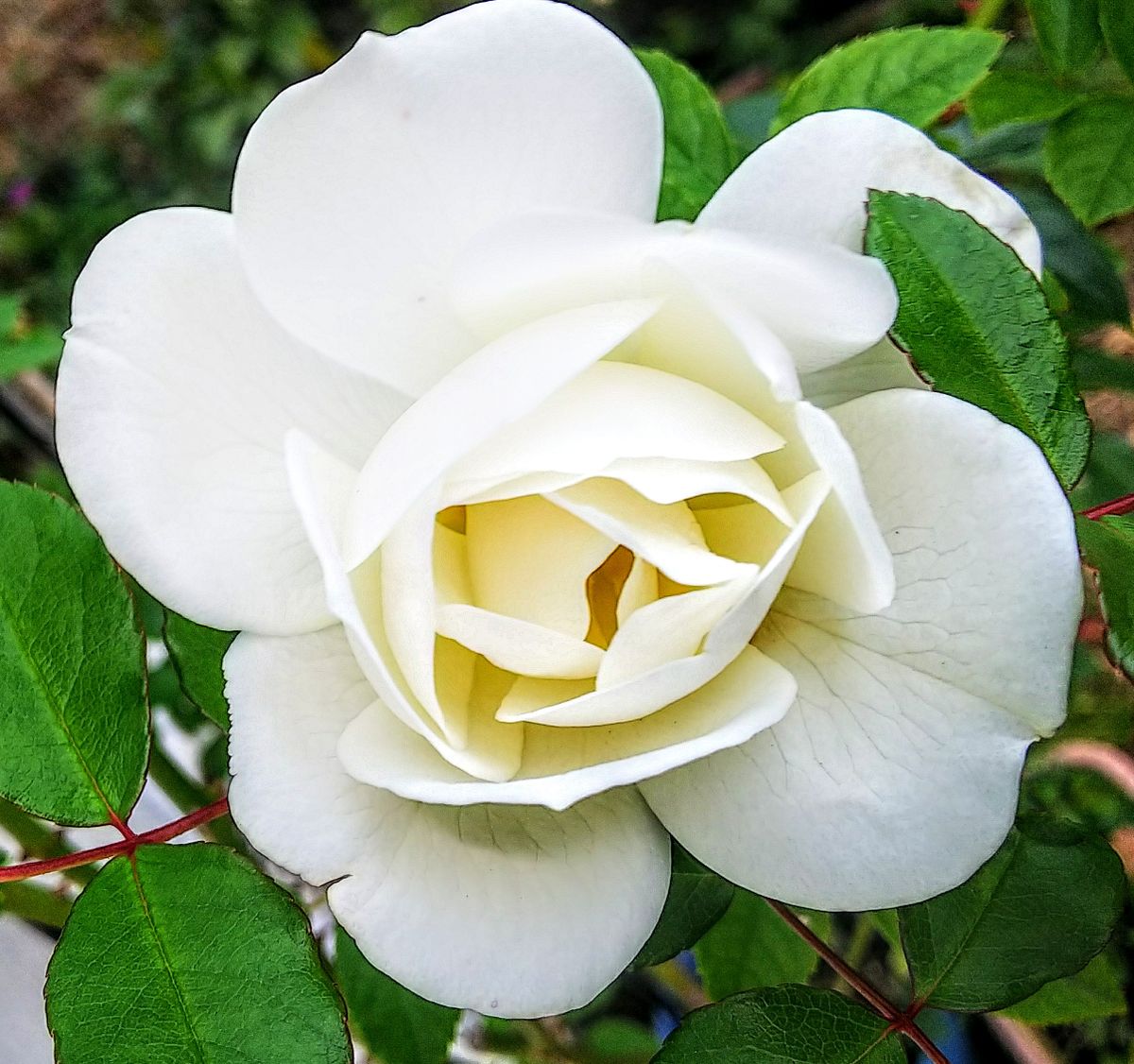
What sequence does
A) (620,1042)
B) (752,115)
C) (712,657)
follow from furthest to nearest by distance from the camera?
(620,1042), (752,115), (712,657)

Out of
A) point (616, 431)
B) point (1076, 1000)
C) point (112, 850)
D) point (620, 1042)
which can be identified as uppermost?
point (616, 431)

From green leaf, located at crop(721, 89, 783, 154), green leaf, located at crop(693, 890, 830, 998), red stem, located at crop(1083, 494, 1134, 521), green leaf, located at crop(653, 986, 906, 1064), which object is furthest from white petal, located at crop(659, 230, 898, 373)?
green leaf, located at crop(721, 89, 783, 154)

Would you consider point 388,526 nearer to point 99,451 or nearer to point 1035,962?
point 99,451

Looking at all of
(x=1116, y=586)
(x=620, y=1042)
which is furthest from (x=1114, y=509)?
(x=620, y=1042)

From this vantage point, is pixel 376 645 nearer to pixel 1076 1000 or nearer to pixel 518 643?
pixel 518 643

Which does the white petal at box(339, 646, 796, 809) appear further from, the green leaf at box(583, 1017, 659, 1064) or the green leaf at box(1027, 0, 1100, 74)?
the green leaf at box(583, 1017, 659, 1064)

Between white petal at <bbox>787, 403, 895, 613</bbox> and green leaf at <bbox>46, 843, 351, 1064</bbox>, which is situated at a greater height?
white petal at <bbox>787, 403, 895, 613</bbox>

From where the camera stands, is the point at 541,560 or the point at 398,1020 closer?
the point at 541,560

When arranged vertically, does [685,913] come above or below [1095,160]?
below
